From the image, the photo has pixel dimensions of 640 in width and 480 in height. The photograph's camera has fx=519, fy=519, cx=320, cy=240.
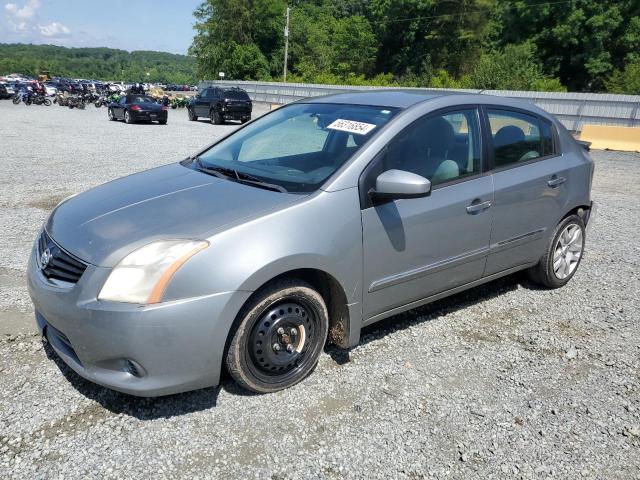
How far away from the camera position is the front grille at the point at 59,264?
8.45 feet

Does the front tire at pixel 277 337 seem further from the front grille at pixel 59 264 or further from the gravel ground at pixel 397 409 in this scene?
the front grille at pixel 59 264

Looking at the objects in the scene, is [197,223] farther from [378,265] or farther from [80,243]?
[378,265]

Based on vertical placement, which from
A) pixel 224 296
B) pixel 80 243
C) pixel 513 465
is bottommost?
pixel 513 465

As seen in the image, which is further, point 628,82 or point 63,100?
point 63,100

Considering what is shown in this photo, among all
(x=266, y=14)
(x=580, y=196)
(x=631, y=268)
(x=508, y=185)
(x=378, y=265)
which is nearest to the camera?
(x=378, y=265)

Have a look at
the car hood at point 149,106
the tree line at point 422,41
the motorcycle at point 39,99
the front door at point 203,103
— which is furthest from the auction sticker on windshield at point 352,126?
the motorcycle at point 39,99

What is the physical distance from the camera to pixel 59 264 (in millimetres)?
2676

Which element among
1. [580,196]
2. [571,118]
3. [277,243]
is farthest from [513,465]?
[571,118]

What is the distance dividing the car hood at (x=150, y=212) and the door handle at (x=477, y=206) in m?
1.30

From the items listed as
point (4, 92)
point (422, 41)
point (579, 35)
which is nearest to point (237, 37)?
point (422, 41)

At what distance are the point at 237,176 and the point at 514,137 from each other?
7.09 ft

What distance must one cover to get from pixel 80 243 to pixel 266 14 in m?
61.8

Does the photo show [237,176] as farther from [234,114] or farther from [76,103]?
[76,103]

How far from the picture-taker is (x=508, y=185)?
373 cm
